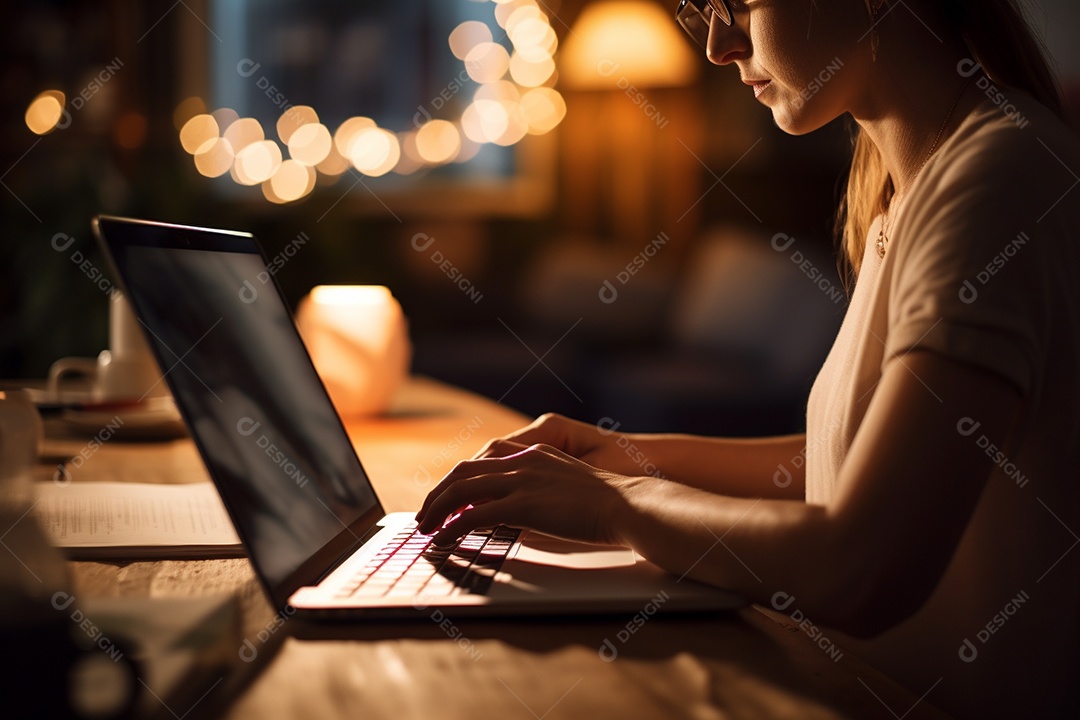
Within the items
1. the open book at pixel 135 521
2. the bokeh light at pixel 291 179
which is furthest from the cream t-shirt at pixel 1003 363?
the bokeh light at pixel 291 179

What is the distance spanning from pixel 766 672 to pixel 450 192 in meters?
4.44

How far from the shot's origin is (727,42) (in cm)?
90

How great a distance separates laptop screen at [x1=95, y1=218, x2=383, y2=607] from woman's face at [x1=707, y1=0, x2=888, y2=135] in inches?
18.8

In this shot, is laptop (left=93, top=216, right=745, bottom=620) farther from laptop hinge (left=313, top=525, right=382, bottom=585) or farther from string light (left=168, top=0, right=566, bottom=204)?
string light (left=168, top=0, right=566, bottom=204)

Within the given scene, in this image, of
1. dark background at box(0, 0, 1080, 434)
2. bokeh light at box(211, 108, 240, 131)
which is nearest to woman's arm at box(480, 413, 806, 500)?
dark background at box(0, 0, 1080, 434)

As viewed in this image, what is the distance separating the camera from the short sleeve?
599 mm

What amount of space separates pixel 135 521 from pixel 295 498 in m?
0.23

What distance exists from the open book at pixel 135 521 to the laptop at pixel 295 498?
0.06 m

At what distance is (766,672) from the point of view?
54 centimetres

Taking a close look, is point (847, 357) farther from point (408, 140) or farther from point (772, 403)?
point (408, 140)

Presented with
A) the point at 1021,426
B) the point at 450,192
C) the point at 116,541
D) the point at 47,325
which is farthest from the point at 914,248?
the point at 450,192

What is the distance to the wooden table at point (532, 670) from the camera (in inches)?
19.3

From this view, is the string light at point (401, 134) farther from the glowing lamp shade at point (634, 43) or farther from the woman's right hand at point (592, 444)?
the woman's right hand at point (592, 444)

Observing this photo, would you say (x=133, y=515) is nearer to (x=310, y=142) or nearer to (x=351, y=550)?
(x=351, y=550)
